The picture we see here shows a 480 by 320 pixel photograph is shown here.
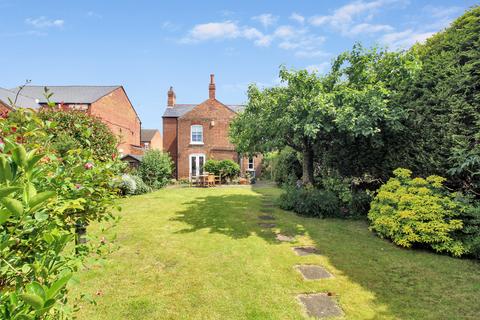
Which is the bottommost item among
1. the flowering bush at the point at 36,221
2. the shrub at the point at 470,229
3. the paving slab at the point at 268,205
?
the paving slab at the point at 268,205

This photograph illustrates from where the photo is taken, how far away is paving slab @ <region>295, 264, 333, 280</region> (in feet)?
14.0

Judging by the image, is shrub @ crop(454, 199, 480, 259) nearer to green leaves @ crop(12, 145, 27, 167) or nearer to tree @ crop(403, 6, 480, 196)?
tree @ crop(403, 6, 480, 196)

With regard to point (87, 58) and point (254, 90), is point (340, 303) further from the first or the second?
point (87, 58)

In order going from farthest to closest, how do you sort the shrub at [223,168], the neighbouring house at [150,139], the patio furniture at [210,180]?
the neighbouring house at [150,139], the shrub at [223,168], the patio furniture at [210,180]

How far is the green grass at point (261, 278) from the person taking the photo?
3367 millimetres

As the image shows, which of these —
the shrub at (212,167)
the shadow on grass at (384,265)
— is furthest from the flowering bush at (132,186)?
the shrub at (212,167)

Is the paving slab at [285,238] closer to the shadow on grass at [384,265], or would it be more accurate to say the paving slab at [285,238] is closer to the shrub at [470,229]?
the shadow on grass at [384,265]

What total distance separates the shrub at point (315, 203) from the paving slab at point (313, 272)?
3.93m

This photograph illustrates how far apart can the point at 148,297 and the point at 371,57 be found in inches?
327

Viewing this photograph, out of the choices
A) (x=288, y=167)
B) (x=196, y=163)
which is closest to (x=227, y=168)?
(x=196, y=163)

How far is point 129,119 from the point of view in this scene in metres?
28.9

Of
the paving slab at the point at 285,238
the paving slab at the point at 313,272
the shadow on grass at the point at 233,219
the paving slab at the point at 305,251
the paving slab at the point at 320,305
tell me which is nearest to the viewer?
the paving slab at the point at 320,305

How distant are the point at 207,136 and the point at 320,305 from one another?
21222 mm

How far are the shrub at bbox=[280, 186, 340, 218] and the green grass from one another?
1.43 m
